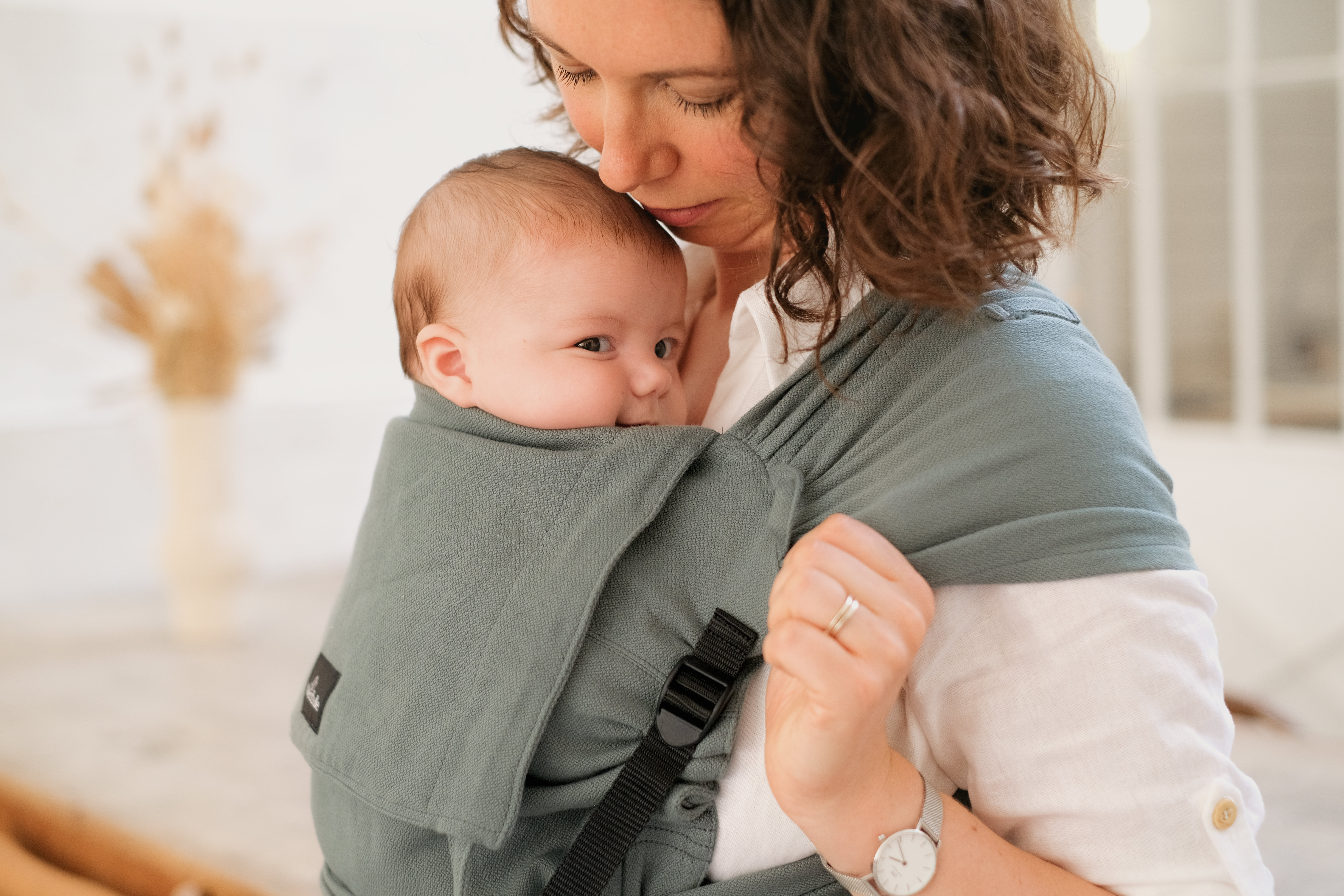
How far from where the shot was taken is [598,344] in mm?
1071

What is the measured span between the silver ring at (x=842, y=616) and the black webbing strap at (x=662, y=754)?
0.45 ft

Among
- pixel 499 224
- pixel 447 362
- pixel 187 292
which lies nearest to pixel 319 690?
pixel 447 362

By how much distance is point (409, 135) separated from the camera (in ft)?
12.5

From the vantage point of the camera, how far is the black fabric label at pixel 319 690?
1.04 meters

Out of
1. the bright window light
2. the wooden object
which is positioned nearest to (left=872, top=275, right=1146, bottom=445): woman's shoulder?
the wooden object

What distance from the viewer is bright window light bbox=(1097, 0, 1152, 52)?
145 inches

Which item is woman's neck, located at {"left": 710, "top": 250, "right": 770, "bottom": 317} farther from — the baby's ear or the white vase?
the white vase

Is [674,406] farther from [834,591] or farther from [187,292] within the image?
[187,292]

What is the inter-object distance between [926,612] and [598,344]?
0.44m

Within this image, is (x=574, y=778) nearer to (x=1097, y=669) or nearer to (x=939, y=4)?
(x=1097, y=669)

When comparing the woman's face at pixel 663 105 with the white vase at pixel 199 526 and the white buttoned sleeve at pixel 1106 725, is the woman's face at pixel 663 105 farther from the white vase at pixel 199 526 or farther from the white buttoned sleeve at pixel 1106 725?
the white vase at pixel 199 526

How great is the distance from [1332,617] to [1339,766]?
177 cm

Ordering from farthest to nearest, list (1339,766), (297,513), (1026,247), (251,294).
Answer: (297,513)
(251,294)
(1339,766)
(1026,247)

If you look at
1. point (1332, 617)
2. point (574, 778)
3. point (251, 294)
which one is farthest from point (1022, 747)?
point (1332, 617)
